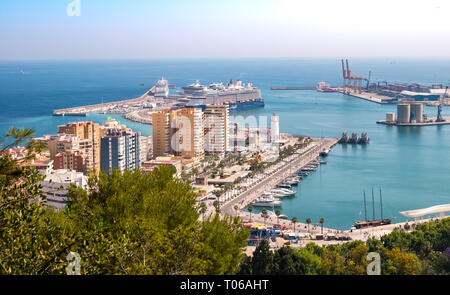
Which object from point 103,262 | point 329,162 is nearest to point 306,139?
point 329,162

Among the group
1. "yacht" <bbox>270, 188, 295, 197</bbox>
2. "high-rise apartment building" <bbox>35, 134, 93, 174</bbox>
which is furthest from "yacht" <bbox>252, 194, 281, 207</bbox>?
"high-rise apartment building" <bbox>35, 134, 93, 174</bbox>

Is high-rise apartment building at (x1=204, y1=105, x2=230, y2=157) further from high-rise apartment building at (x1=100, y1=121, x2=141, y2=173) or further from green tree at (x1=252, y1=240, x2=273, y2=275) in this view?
green tree at (x1=252, y1=240, x2=273, y2=275)

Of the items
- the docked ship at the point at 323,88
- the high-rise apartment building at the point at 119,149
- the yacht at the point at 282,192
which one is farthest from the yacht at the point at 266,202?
the docked ship at the point at 323,88

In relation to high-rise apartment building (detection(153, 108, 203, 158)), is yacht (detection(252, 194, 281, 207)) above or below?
below
